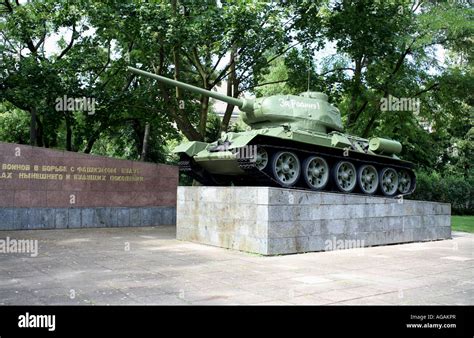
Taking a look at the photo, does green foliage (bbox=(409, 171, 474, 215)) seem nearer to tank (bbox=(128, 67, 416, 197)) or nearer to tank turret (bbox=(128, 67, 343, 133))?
tank (bbox=(128, 67, 416, 197))

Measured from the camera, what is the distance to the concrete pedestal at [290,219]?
33.3ft

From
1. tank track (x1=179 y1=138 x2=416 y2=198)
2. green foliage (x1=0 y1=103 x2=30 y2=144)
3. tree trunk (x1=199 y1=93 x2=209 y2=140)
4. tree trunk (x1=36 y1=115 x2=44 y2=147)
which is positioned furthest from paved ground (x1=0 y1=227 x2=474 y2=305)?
green foliage (x1=0 y1=103 x2=30 y2=144)

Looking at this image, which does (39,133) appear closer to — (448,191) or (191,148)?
(191,148)

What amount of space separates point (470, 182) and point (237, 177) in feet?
70.4

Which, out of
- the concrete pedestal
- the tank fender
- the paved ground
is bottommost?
the paved ground

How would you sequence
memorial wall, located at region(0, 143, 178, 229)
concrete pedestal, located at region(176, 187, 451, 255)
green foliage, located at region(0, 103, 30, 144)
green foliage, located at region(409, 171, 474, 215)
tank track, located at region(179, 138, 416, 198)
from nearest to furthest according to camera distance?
concrete pedestal, located at region(176, 187, 451, 255) → tank track, located at region(179, 138, 416, 198) → memorial wall, located at region(0, 143, 178, 229) → green foliage, located at region(0, 103, 30, 144) → green foliage, located at region(409, 171, 474, 215)

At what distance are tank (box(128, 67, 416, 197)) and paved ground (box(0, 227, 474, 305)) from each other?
2196 mm

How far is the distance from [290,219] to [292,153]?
209 cm

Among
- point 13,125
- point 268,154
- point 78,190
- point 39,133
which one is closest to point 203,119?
point 78,190

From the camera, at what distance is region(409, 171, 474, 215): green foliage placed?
92.2 ft

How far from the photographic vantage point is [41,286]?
6535 millimetres

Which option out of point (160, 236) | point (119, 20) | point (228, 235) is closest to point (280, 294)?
point (228, 235)

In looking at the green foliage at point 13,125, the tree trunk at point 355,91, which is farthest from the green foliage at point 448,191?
the green foliage at point 13,125

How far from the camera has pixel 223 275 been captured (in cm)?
755
